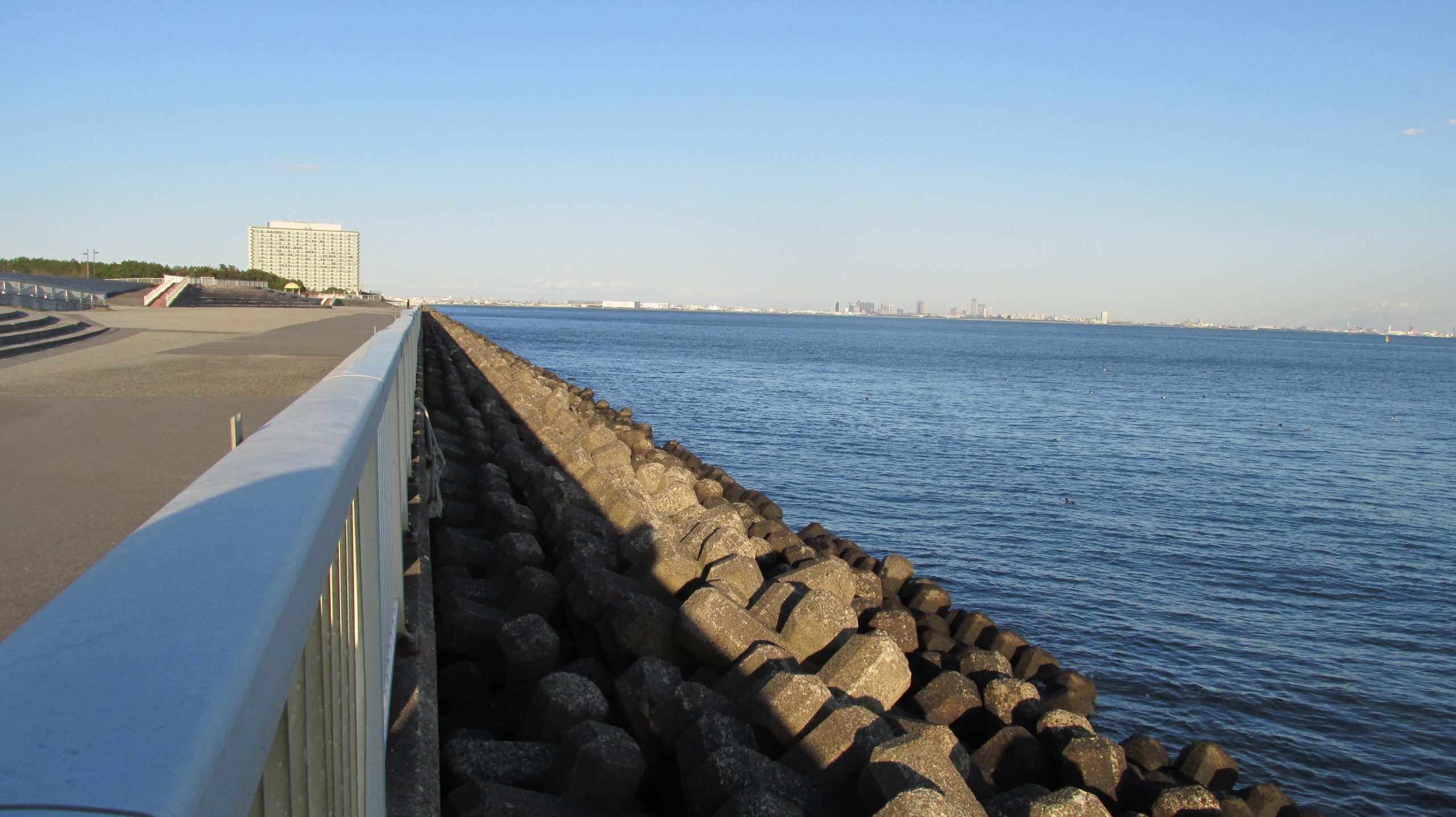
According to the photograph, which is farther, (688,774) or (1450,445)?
(1450,445)

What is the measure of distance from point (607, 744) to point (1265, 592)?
35.5 ft

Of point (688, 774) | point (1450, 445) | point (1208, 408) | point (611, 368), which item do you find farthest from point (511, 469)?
point (611, 368)

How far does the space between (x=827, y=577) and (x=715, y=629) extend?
1.93 m

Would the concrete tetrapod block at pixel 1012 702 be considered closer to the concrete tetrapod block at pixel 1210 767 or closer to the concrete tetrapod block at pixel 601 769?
the concrete tetrapod block at pixel 1210 767

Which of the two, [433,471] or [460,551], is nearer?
[460,551]

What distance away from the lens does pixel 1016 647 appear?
8.03 metres

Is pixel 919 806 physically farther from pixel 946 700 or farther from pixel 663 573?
pixel 663 573

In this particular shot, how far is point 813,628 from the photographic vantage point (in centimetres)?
A: 554

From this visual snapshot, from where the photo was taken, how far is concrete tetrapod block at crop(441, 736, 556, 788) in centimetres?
375

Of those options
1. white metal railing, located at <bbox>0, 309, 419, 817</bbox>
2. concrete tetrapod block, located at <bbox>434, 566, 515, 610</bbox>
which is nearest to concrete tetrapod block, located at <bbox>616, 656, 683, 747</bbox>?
concrete tetrapod block, located at <bbox>434, 566, 515, 610</bbox>

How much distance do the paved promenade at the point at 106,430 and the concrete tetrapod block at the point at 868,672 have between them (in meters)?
3.21

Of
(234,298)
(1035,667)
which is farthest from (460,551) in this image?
(234,298)

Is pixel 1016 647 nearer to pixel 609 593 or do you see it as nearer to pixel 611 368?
pixel 609 593

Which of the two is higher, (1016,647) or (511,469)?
(511,469)
